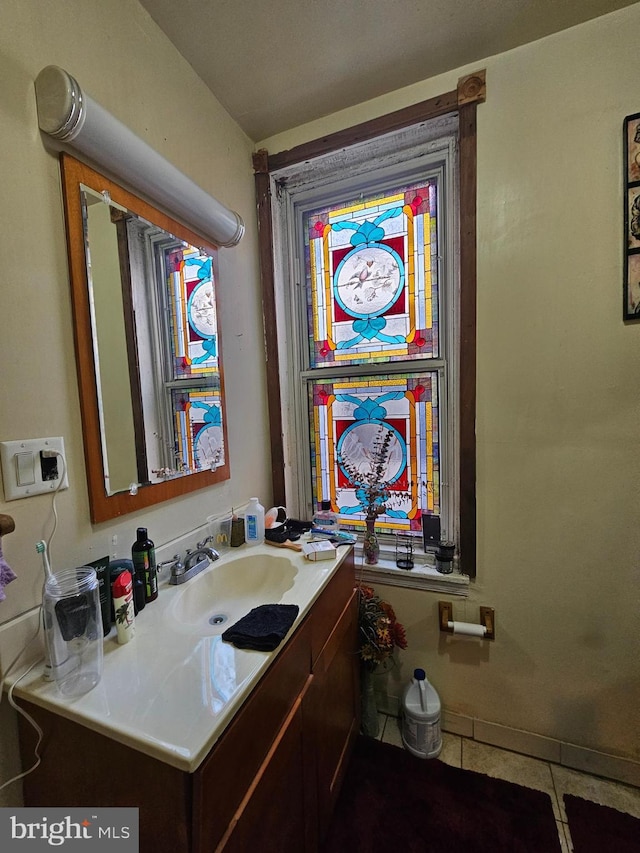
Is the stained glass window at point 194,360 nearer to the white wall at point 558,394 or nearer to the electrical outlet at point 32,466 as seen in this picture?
the electrical outlet at point 32,466

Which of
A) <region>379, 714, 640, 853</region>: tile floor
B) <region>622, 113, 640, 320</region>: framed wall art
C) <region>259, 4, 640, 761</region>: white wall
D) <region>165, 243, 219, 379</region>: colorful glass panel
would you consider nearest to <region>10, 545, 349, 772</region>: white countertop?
<region>165, 243, 219, 379</region>: colorful glass panel

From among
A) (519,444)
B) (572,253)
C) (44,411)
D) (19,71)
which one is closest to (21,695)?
(44,411)

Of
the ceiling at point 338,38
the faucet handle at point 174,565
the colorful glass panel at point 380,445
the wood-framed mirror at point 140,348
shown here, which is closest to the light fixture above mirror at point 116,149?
the wood-framed mirror at point 140,348

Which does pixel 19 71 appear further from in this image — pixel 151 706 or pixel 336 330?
pixel 151 706

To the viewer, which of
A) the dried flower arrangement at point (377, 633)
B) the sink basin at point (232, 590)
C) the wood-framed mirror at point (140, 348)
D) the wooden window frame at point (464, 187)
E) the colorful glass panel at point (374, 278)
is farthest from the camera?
the colorful glass panel at point (374, 278)

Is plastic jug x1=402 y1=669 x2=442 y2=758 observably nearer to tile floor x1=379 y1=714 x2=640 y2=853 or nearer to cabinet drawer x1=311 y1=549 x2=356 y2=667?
tile floor x1=379 y1=714 x2=640 y2=853

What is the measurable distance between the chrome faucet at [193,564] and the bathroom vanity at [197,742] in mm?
71

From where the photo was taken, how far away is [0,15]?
72 cm

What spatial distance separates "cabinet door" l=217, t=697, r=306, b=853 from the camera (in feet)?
2.05

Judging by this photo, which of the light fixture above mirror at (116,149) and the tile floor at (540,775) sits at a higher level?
the light fixture above mirror at (116,149)

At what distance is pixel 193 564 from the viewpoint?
1.10 metres

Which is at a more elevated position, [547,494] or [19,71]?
[19,71]

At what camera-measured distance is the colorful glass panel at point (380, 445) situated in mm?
1532

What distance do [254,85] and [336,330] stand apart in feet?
3.14
